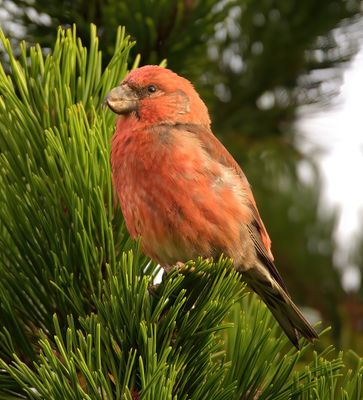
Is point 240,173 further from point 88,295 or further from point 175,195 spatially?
point 88,295

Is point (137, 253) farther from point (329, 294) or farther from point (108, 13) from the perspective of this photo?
point (329, 294)

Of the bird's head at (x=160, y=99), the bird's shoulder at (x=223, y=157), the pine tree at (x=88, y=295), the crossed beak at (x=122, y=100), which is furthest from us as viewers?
the bird's shoulder at (x=223, y=157)

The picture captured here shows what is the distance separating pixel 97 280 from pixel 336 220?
6.01ft

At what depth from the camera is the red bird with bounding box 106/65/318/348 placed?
2.42 meters

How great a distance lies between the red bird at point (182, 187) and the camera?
7.94 feet

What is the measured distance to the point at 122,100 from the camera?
2.43 m

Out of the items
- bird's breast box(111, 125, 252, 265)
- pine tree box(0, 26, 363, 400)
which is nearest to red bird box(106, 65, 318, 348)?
bird's breast box(111, 125, 252, 265)

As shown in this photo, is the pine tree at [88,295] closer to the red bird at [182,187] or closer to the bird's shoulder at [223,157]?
the red bird at [182,187]

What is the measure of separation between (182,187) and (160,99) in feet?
1.51

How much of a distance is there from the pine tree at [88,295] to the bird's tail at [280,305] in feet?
1.34

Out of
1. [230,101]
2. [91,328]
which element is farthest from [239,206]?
[91,328]

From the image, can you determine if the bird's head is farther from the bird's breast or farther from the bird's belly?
the bird's belly

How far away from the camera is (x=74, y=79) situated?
204cm

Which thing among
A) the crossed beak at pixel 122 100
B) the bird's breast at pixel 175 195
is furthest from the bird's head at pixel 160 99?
the bird's breast at pixel 175 195
